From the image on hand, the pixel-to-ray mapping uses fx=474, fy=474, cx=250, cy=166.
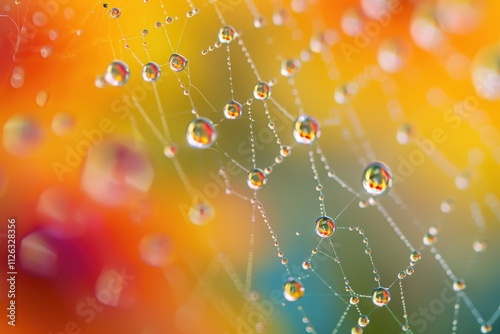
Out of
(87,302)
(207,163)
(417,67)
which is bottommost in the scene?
(87,302)

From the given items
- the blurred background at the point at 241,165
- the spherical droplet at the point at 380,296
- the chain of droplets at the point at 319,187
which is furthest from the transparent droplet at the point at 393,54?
the spherical droplet at the point at 380,296

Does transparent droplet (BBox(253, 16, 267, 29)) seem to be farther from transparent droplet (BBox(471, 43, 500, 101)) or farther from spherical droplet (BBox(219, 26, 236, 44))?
transparent droplet (BBox(471, 43, 500, 101))

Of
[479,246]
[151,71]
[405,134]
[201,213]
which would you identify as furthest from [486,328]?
[151,71]

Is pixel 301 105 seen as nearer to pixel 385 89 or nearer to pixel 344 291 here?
pixel 385 89

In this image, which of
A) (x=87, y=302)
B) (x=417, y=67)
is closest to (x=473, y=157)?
(x=417, y=67)

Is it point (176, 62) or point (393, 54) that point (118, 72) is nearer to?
point (176, 62)

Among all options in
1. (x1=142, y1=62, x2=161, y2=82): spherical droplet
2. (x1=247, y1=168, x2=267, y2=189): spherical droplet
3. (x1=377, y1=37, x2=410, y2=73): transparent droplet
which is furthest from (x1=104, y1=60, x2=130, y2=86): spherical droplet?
(x1=377, y1=37, x2=410, y2=73): transparent droplet

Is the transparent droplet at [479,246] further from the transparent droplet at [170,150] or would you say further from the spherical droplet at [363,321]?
the transparent droplet at [170,150]
